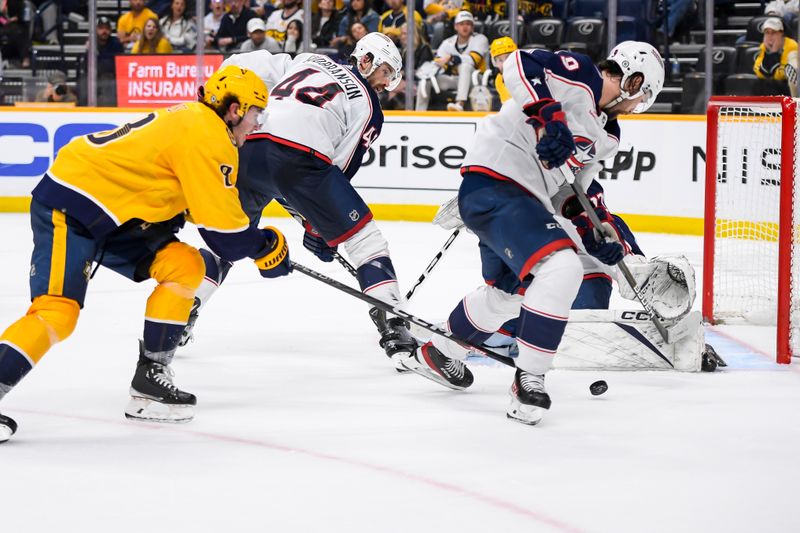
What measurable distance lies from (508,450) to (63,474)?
40.2 inches

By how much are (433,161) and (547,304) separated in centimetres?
554

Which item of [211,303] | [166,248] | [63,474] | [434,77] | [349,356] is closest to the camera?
[63,474]

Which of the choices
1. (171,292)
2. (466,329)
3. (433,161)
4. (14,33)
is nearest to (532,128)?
(466,329)

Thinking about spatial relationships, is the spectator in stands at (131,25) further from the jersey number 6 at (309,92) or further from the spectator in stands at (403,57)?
the jersey number 6 at (309,92)

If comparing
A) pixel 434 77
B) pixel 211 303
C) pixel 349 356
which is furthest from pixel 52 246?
pixel 434 77

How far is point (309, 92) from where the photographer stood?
4035 millimetres

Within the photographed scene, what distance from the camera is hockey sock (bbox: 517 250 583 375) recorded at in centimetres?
309

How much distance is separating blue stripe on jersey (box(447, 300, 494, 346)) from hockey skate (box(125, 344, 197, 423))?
82 cm

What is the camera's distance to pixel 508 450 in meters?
2.87

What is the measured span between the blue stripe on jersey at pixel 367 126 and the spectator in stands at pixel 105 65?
571 centimetres

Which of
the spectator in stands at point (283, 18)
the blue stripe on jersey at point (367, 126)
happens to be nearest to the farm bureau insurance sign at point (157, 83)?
the spectator in stands at point (283, 18)

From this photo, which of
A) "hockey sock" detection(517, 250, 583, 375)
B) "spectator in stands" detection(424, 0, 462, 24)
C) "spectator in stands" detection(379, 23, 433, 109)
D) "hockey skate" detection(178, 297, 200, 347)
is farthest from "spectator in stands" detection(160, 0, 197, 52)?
"hockey sock" detection(517, 250, 583, 375)

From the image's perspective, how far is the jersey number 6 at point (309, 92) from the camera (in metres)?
4.02

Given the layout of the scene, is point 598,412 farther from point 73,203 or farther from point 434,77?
point 434,77
